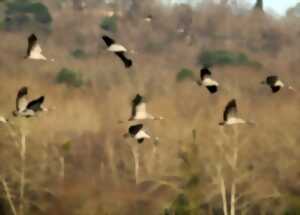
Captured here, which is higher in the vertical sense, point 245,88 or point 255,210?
point 245,88

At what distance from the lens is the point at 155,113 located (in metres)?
37.0

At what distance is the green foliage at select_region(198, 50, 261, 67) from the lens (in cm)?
5175

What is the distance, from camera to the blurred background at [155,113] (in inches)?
997

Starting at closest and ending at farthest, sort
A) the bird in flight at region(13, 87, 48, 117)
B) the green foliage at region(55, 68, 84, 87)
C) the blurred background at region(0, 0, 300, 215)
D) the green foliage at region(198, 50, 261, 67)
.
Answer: the bird in flight at region(13, 87, 48, 117)
the blurred background at region(0, 0, 300, 215)
the green foliage at region(55, 68, 84, 87)
the green foliage at region(198, 50, 261, 67)

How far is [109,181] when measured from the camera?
29172 millimetres

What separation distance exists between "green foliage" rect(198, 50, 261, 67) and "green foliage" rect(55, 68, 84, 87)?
11359mm

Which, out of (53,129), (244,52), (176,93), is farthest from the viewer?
(244,52)

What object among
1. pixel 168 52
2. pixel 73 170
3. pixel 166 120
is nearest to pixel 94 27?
pixel 168 52

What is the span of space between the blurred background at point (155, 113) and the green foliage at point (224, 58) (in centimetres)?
12

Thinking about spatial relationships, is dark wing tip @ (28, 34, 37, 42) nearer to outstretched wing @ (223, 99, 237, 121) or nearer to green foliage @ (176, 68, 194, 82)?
outstretched wing @ (223, 99, 237, 121)

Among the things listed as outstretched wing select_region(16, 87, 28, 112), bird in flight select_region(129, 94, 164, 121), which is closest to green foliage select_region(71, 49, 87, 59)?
outstretched wing select_region(16, 87, 28, 112)

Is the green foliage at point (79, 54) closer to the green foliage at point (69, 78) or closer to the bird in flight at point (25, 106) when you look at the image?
the green foliage at point (69, 78)

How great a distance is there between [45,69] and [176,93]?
360 inches

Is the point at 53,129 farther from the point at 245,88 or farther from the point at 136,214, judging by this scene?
the point at 245,88
